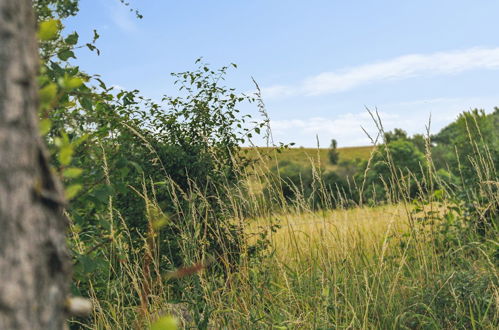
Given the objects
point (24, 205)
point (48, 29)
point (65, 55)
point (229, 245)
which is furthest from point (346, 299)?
point (24, 205)

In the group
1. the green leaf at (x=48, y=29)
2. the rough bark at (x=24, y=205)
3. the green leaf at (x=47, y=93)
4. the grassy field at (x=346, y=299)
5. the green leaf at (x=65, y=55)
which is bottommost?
the grassy field at (x=346, y=299)

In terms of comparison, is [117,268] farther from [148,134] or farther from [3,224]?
[3,224]

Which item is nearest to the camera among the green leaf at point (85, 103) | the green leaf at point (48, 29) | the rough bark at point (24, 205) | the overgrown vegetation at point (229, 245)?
the rough bark at point (24, 205)

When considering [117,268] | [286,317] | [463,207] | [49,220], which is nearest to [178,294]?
[117,268]

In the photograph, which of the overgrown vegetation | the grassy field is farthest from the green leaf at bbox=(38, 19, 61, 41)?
the grassy field

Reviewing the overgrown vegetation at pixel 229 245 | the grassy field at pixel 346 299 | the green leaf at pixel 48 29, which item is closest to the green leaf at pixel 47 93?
the green leaf at pixel 48 29

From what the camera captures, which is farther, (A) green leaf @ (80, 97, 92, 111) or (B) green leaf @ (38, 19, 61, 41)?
(A) green leaf @ (80, 97, 92, 111)

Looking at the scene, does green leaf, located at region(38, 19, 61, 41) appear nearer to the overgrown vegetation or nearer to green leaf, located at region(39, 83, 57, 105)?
green leaf, located at region(39, 83, 57, 105)

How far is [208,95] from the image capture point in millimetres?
5180

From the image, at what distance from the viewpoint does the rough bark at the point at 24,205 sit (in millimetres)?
682

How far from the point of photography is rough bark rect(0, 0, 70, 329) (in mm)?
682

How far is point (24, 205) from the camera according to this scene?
0.70m

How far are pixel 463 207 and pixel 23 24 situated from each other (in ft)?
18.3

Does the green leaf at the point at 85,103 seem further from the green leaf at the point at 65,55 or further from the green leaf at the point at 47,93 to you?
the green leaf at the point at 47,93
